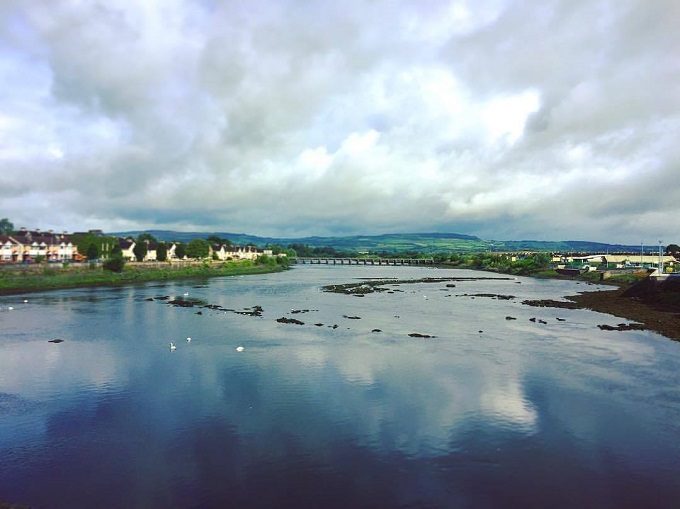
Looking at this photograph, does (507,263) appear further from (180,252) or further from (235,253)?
(180,252)

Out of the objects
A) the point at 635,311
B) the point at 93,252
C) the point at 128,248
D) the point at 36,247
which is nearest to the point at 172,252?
the point at 128,248

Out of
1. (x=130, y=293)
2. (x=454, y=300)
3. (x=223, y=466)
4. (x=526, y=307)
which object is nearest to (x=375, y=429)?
Answer: (x=223, y=466)

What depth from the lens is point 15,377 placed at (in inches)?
999

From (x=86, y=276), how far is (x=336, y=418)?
70.0 m

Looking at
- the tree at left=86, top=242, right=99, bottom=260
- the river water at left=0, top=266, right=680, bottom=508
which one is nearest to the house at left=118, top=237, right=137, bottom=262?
the tree at left=86, top=242, right=99, bottom=260

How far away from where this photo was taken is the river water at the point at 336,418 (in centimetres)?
1429

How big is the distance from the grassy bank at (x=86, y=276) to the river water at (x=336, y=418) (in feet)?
109

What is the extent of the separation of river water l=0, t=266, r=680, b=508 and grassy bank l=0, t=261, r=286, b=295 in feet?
109

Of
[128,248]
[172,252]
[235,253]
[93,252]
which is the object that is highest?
[128,248]

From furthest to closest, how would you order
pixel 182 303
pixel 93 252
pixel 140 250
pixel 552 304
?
pixel 140 250 < pixel 93 252 < pixel 552 304 < pixel 182 303

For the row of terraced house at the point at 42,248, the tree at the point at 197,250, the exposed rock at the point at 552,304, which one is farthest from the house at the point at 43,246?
the exposed rock at the point at 552,304

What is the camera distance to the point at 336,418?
64.6 ft

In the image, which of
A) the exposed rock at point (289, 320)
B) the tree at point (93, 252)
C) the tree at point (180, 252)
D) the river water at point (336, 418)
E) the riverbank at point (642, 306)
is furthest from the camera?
the tree at point (180, 252)

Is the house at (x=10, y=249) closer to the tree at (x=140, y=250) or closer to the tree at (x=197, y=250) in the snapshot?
the tree at (x=140, y=250)
